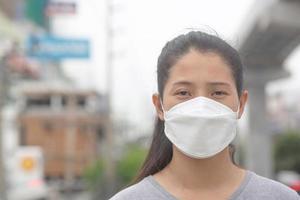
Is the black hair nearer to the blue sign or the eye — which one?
the eye

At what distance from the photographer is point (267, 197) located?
205cm

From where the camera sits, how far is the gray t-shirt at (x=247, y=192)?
6.75ft

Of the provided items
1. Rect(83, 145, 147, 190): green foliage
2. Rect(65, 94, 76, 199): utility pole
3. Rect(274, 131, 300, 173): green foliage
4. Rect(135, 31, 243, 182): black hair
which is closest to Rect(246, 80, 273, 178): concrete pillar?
Rect(83, 145, 147, 190): green foliage

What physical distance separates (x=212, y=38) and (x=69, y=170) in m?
41.9

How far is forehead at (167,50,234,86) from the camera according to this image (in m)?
2.06

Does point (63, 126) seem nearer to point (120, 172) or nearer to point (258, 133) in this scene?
point (120, 172)

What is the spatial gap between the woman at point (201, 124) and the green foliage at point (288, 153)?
1274 inches

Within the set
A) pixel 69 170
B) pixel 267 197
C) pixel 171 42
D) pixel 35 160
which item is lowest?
pixel 69 170

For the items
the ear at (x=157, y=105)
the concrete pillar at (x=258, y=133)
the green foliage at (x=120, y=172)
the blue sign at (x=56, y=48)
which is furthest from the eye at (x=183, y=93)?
the green foliage at (x=120, y=172)

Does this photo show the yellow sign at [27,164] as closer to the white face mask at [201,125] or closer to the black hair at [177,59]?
the black hair at [177,59]

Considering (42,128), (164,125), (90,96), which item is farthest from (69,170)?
(164,125)

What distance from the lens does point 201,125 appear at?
204 cm

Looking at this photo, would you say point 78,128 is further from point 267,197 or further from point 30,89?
point 267,197

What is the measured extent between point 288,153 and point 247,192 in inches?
1307
